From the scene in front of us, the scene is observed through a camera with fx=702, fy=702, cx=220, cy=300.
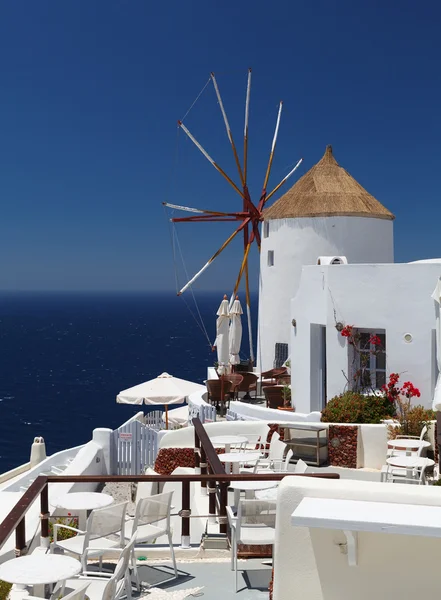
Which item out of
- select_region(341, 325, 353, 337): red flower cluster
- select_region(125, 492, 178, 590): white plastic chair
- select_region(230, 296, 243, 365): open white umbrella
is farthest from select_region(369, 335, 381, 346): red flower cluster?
select_region(125, 492, 178, 590): white plastic chair

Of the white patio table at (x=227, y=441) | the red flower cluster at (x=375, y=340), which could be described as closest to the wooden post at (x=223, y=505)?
the white patio table at (x=227, y=441)

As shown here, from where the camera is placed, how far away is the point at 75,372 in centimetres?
8156

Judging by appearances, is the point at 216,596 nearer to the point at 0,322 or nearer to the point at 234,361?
the point at 234,361

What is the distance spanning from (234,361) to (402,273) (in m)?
8.07

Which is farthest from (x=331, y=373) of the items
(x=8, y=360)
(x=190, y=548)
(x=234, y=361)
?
(x=8, y=360)

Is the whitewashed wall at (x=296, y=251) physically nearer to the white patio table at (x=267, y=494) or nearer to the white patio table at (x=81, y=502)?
the white patio table at (x=267, y=494)

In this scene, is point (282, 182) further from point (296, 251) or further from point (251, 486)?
point (251, 486)

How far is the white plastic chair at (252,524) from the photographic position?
7.07m

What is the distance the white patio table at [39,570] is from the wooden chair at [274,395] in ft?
50.8

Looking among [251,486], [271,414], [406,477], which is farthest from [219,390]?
[251,486]

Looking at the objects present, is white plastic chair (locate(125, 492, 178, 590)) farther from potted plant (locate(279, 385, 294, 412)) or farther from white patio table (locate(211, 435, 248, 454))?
potted plant (locate(279, 385, 294, 412))

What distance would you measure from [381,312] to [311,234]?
771cm

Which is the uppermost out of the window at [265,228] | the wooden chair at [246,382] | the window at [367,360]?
the window at [265,228]

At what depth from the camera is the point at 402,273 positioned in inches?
666
